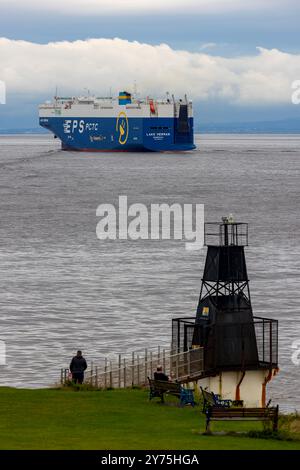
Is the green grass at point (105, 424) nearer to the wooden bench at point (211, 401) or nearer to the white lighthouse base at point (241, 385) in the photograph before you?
the wooden bench at point (211, 401)

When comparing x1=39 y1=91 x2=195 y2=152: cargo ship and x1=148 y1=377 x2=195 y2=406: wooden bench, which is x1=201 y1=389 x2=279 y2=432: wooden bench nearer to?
x1=148 y1=377 x2=195 y2=406: wooden bench

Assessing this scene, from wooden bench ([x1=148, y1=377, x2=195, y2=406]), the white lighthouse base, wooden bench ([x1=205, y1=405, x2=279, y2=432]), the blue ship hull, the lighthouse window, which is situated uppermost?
the blue ship hull

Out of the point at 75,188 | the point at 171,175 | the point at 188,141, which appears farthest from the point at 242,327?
the point at 188,141

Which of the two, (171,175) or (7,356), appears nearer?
(7,356)

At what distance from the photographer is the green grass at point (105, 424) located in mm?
16109

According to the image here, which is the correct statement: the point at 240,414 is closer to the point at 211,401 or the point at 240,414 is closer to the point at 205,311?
the point at 211,401

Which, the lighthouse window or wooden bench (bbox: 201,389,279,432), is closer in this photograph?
wooden bench (bbox: 201,389,279,432)

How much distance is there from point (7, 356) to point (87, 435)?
1343 cm

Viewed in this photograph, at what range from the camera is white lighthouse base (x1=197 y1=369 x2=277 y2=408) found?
22.8m

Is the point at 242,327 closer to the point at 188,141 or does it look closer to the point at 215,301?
the point at 215,301

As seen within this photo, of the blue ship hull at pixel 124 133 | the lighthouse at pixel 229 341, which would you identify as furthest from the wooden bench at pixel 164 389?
the blue ship hull at pixel 124 133

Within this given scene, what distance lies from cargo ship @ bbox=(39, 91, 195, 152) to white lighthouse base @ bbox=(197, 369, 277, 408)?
5712 inches

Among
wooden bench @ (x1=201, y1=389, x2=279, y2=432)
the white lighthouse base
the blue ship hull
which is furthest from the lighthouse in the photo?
the blue ship hull
